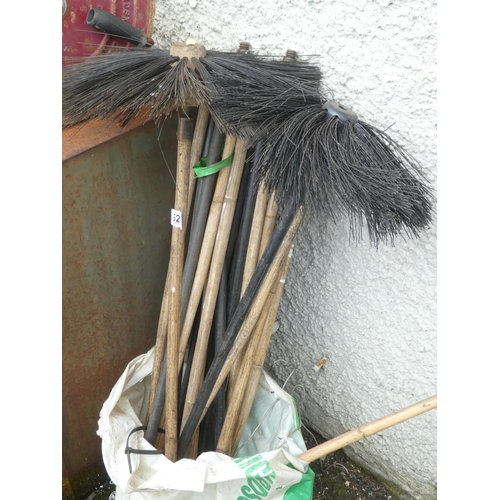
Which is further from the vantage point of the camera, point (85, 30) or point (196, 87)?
point (85, 30)

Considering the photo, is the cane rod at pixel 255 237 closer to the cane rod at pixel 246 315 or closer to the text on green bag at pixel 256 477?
the cane rod at pixel 246 315

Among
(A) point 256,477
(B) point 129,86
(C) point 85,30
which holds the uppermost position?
(C) point 85,30

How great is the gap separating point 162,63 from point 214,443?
910 millimetres

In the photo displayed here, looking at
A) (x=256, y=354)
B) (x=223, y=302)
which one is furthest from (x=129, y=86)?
(x=256, y=354)

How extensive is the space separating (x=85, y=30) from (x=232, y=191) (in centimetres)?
55

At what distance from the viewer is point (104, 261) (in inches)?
54.6

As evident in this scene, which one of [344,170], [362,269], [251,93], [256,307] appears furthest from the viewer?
[362,269]

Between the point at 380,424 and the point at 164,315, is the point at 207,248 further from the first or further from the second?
the point at 380,424

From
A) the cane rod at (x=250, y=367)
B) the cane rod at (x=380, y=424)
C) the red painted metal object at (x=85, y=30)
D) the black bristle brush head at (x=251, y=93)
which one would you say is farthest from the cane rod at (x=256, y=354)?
the red painted metal object at (x=85, y=30)

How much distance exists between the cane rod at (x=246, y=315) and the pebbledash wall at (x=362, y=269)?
20 cm

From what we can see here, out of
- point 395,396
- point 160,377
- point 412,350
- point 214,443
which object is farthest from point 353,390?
point 160,377

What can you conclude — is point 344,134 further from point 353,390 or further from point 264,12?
point 353,390

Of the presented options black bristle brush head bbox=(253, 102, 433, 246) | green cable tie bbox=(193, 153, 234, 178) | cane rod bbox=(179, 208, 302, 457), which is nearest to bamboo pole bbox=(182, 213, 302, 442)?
cane rod bbox=(179, 208, 302, 457)

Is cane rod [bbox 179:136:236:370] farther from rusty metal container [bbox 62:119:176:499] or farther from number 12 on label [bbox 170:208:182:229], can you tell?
rusty metal container [bbox 62:119:176:499]
